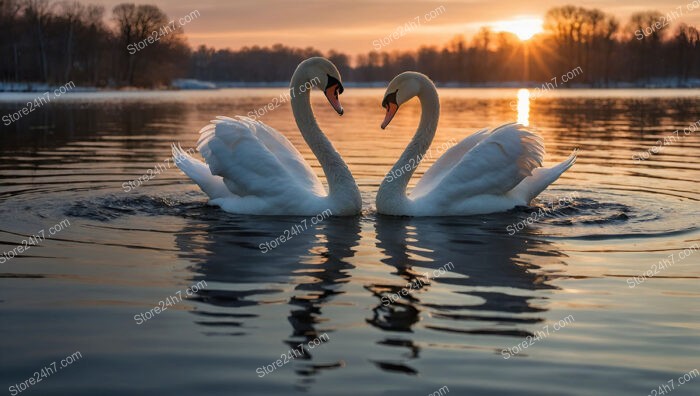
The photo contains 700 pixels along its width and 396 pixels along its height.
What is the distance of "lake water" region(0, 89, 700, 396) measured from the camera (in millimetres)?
4664

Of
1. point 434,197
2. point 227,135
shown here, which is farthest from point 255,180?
point 434,197

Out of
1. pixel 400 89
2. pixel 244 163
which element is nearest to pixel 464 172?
pixel 400 89

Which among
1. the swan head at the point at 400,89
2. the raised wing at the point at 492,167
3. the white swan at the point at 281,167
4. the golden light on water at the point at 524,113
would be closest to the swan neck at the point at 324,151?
the white swan at the point at 281,167

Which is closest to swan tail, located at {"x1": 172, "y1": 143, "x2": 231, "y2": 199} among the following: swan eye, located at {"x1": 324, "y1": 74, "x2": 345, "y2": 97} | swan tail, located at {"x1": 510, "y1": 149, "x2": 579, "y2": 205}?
swan eye, located at {"x1": 324, "y1": 74, "x2": 345, "y2": 97}

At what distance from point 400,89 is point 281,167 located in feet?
5.42

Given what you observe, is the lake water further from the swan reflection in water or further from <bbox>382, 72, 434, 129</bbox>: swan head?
<bbox>382, 72, 434, 129</bbox>: swan head

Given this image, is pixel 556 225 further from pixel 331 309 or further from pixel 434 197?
pixel 331 309

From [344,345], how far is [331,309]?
31.4 inches

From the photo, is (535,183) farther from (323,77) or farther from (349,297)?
(349,297)

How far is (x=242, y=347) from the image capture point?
5074 mm

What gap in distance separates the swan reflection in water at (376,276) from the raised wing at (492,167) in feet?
1.08

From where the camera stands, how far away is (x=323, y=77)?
9.56 meters

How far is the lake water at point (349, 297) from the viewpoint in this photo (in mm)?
4664

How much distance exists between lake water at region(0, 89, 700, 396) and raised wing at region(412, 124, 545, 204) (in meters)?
0.36
